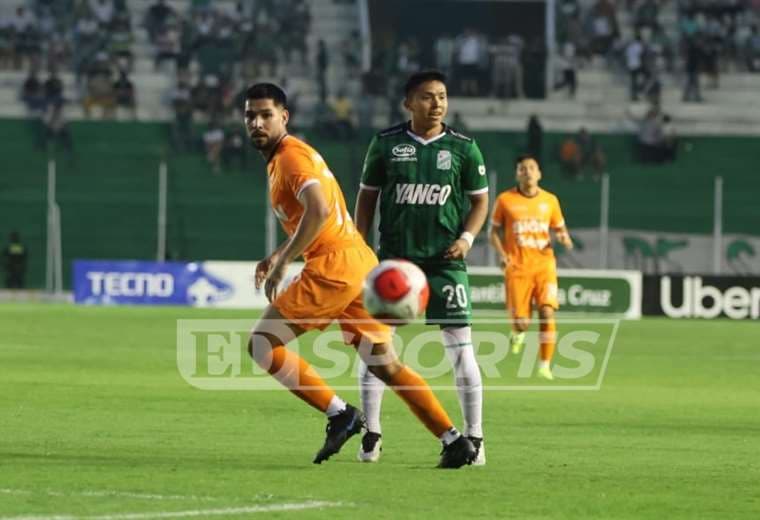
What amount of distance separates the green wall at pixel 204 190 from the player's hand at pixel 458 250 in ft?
98.3

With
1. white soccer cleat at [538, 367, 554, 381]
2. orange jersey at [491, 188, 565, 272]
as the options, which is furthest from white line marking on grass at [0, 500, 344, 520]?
orange jersey at [491, 188, 565, 272]

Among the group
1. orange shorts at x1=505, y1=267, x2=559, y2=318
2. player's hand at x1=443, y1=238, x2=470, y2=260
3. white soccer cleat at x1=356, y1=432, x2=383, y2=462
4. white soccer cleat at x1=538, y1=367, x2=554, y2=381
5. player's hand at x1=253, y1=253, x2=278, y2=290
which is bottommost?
white soccer cleat at x1=538, y1=367, x2=554, y2=381

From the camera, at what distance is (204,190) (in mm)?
42844

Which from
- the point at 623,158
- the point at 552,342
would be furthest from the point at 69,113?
the point at 552,342

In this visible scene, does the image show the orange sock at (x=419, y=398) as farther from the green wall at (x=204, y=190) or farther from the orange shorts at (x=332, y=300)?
the green wall at (x=204, y=190)

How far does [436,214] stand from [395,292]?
1.03 m

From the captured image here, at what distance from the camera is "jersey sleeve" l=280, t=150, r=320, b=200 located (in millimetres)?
10297

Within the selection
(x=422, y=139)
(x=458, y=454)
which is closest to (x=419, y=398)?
(x=458, y=454)

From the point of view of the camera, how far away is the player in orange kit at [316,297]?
10438 millimetres

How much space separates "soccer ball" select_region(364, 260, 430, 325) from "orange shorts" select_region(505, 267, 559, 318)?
35.9ft

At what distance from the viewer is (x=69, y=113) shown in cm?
4528

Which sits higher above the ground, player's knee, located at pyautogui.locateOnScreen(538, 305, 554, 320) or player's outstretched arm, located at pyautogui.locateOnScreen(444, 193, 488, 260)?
player's outstretched arm, located at pyautogui.locateOnScreen(444, 193, 488, 260)

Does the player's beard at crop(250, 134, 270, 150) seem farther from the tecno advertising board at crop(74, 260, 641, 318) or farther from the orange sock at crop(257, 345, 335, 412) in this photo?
the tecno advertising board at crop(74, 260, 641, 318)

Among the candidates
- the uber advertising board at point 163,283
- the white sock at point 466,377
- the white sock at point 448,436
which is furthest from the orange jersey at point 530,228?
the uber advertising board at point 163,283
